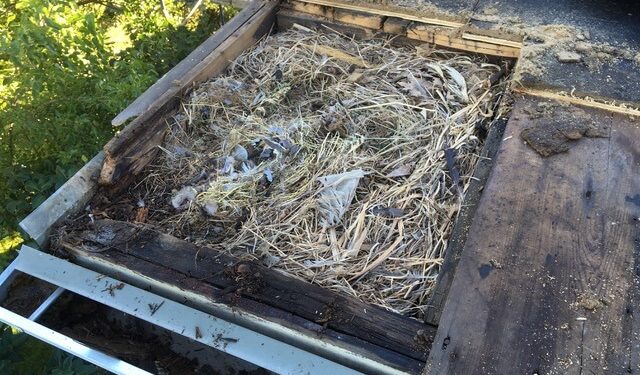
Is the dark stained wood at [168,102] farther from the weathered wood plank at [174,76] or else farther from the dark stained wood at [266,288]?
the dark stained wood at [266,288]

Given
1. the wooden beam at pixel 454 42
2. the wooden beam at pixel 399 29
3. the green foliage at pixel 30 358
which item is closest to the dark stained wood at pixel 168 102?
the wooden beam at pixel 399 29

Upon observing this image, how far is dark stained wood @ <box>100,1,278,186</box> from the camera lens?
2.41 m

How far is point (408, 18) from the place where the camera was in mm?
3086

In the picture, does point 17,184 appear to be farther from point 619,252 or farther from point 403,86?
point 619,252

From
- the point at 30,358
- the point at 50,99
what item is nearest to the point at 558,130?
the point at 30,358

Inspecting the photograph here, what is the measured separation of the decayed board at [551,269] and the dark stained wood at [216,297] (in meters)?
0.16

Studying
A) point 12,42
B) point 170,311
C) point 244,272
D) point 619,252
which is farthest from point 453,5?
point 12,42

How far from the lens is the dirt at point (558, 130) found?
218 cm

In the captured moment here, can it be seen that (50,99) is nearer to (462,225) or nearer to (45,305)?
(45,305)

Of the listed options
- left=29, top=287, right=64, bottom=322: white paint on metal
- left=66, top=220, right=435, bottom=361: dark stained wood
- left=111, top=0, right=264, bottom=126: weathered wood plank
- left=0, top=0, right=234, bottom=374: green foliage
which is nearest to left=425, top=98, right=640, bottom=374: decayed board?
left=66, top=220, right=435, bottom=361: dark stained wood

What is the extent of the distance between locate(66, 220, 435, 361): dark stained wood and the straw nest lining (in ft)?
0.43

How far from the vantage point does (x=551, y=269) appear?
5.85ft

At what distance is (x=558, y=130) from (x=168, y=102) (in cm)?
186

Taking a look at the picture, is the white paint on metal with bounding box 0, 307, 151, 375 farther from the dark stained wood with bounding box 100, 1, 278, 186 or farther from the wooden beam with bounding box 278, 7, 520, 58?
the wooden beam with bounding box 278, 7, 520, 58
